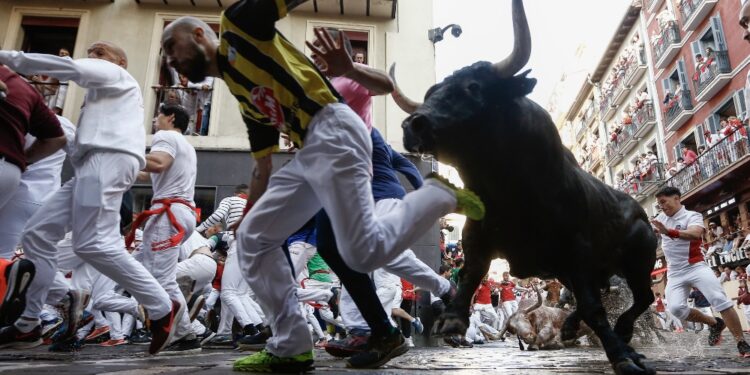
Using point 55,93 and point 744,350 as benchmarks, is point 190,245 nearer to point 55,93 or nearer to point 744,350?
→ point 744,350

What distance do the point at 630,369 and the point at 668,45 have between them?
97.0 ft

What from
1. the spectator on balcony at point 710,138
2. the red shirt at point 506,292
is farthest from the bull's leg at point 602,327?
the spectator on balcony at point 710,138

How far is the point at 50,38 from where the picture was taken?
1467 cm

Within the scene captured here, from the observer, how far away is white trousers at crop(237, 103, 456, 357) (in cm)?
217

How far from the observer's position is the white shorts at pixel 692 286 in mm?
6316

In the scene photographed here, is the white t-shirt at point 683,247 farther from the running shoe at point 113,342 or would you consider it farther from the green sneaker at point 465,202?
the running shoe at point 113,342

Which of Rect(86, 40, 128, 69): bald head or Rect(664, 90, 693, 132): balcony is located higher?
Rect(664, 90, 693, 132): balcony

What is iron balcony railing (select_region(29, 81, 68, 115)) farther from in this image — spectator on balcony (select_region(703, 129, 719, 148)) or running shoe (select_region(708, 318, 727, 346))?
spectator on balcony (select_region(703, 129, 719, 148))

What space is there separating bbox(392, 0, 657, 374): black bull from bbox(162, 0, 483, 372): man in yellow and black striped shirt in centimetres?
39

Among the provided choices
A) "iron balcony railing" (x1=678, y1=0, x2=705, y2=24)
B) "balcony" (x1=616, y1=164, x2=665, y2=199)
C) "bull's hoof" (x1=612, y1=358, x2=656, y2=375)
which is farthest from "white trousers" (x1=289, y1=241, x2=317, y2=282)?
"balcony" (x1=616, y1=164, x2=665, y2=199)

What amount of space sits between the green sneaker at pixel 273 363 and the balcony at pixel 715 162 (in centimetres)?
2221

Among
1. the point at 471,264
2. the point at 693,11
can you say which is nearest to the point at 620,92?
the point at 693,11

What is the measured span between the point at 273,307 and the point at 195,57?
49.3 inches

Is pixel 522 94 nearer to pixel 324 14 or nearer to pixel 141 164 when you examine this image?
pixel 141 164
